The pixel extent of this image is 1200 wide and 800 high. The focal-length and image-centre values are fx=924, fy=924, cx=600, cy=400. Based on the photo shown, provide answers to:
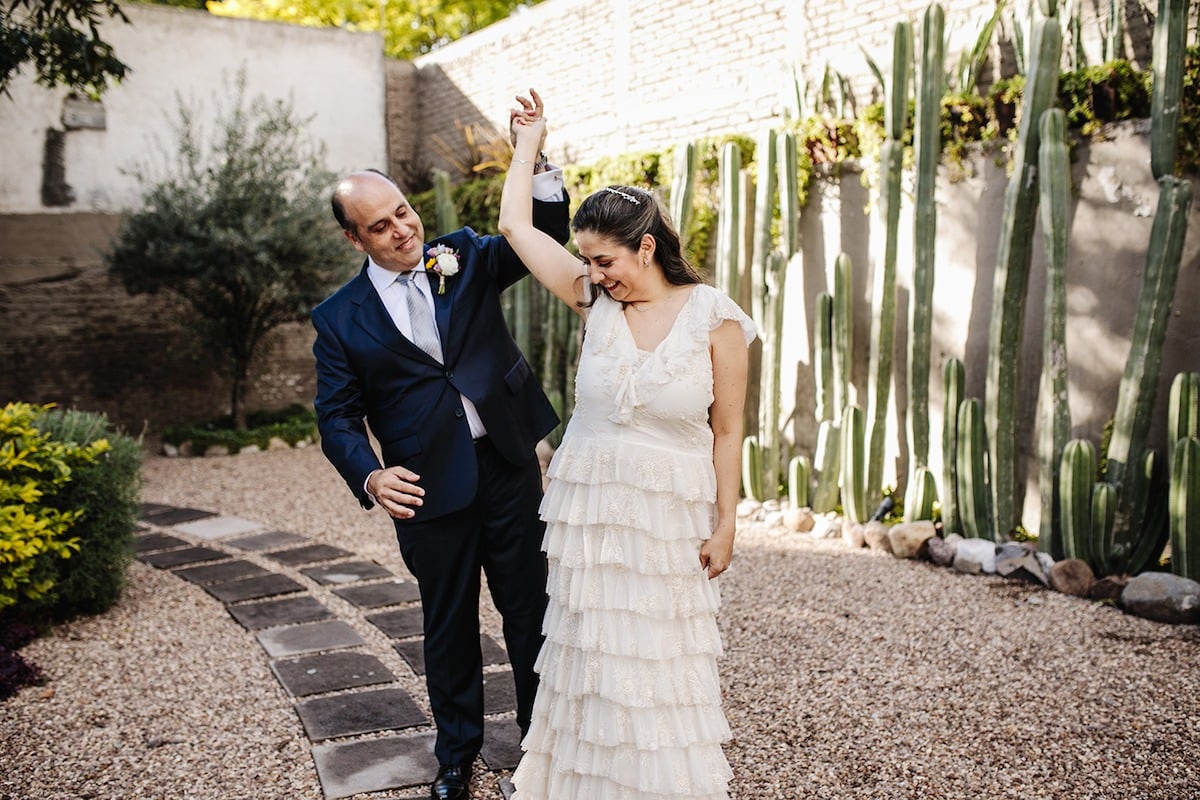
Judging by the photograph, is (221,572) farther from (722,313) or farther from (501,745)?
(722,313)

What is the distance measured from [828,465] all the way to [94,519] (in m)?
3.94

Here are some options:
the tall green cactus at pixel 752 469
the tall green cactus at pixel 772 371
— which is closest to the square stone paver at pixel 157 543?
the tall green cactus at pixel 752 469

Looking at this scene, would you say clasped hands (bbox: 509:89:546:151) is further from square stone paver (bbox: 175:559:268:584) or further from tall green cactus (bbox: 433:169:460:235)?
tall green cactus (bbox: 433:169:460:235)

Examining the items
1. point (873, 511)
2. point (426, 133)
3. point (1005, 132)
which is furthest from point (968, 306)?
point (426, 133)

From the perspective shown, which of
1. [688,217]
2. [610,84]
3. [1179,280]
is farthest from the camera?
[610,84]

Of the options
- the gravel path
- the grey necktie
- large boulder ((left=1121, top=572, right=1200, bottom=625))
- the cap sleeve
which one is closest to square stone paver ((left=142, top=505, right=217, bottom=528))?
the gravel path

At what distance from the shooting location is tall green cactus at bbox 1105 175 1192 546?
4035 millimetres

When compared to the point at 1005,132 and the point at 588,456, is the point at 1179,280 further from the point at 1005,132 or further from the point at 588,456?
the point at 588,456

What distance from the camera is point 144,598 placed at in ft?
15.3

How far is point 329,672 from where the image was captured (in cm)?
363

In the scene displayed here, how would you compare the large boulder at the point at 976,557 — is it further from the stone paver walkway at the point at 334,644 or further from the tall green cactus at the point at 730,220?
the stone paver walkway at the point at 334,644

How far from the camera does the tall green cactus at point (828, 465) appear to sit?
18.2 feet

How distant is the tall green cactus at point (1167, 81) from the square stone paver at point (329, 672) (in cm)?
399

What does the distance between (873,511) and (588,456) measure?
12.3 feet
